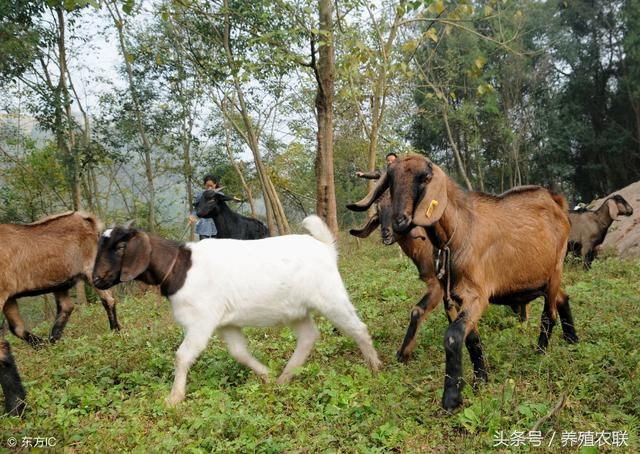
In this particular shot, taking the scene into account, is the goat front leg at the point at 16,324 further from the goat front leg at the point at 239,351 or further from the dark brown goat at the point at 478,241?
the dark brown goat at the point at 478,241

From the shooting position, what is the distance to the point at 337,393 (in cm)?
455

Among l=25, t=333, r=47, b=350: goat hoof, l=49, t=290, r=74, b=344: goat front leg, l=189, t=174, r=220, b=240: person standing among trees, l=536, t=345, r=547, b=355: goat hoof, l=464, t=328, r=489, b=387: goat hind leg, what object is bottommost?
l=25, t=333, r=47, b=350: goat hoof

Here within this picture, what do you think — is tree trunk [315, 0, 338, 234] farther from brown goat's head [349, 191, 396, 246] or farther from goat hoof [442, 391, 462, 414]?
goat hoof [442, 391, 462, 414]

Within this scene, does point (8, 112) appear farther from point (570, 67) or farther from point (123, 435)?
point (570, 67)

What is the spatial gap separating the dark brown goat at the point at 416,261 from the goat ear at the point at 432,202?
54.7 inches

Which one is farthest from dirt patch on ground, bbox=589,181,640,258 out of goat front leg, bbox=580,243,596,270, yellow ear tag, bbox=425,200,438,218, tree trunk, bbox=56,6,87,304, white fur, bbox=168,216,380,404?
tree trunk, bbox=56,6,87,304

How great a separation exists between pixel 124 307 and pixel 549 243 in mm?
8203

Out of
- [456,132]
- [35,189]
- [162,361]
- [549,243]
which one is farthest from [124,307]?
[456,132]

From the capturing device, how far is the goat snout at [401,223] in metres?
3.96

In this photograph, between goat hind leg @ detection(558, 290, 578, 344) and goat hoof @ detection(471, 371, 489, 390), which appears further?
goat hind leg @ detection(558, 290, 578, 344)

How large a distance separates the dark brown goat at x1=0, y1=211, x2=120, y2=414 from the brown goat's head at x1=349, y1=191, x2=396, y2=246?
10.9 feet

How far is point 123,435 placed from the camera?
410cm

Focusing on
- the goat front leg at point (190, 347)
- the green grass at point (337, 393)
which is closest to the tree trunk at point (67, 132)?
the green grass at point (337, 393)

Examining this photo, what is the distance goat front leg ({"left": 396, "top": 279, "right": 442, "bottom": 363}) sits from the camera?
5.57m
